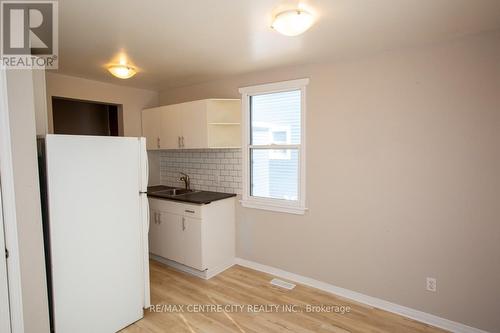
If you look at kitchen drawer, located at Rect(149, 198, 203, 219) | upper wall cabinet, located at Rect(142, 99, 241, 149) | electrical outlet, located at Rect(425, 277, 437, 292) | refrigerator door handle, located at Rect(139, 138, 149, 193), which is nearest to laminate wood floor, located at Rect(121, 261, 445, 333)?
electrical outlet, located at Rect(425, 277, 437, 292)

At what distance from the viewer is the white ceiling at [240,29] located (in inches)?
72.9

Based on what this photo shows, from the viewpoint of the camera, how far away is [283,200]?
11.2 ft

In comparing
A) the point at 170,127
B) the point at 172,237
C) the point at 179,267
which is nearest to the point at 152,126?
the point at 170,127

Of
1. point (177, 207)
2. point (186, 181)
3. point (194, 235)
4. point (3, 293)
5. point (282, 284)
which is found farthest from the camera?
point (186, 181)

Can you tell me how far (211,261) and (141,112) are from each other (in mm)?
2579

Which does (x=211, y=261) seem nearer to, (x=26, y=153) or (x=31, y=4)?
(x=26, y=153)

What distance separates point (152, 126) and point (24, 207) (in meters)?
2.73

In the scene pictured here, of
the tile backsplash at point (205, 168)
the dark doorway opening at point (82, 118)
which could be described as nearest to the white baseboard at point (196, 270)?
the tile backsplash at point (205, 168)

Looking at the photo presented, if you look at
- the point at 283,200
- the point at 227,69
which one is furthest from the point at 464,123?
the point at 227,69

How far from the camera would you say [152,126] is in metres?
4.33

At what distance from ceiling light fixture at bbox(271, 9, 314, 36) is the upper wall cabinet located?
5.68 ft

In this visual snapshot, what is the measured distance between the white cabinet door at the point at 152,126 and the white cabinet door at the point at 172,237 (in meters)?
1.17

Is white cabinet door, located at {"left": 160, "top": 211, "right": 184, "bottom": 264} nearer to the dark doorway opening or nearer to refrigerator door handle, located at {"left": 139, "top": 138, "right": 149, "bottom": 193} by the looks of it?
refrigerator door handle, located at {"left": 139, "top": 138, "right": 149, "bottom": 193}

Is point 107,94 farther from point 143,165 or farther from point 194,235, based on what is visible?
point 194,235
